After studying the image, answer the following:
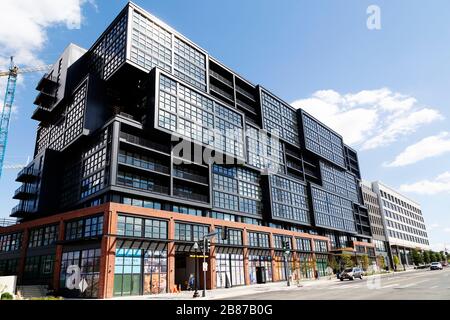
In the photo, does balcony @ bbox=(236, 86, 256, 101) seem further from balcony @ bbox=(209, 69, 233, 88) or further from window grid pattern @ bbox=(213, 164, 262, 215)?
window grid pattern @ bbox=(213, 164, 262, 215)

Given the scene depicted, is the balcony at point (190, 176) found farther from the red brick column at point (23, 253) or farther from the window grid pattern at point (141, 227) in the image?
the red brick column at point (23, 253)

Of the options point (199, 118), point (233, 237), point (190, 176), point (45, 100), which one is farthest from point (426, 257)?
point (45, 100)

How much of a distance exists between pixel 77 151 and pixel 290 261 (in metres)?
46.5

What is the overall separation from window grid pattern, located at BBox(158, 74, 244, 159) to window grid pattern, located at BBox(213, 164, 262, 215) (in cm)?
387

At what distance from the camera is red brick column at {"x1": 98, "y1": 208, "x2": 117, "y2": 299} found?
3562cm

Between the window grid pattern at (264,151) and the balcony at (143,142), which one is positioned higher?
the window grid pattern at (264,151)

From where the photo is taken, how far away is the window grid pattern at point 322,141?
91875 millimetres

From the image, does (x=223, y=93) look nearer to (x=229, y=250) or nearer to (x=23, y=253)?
(x=229, y=250)

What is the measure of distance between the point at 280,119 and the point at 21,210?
60433mm

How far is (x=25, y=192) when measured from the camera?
59.2 metres

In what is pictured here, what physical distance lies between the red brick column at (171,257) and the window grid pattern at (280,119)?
40399mm

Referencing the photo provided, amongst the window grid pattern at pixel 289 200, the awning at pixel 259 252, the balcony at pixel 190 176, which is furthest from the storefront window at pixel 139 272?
the window grid pattern at pixel 289 200

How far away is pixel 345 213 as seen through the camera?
97938 millimetres
